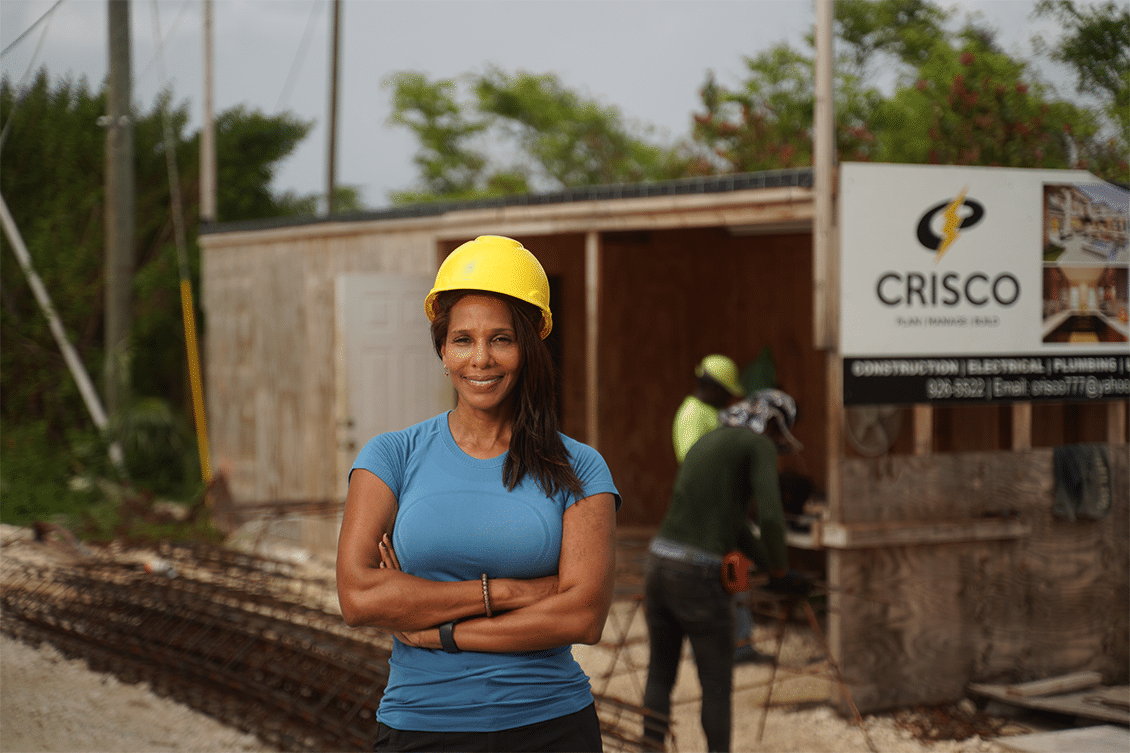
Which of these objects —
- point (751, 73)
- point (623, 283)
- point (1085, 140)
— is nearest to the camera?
point (1085, 140)

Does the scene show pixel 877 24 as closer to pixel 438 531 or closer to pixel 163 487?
pixel 163 487

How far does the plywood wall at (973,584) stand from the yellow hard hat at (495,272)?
12.1ft

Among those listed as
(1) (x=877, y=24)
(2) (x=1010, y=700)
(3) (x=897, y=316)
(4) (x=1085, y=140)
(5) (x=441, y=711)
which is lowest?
(2) (x=1010, y=700)

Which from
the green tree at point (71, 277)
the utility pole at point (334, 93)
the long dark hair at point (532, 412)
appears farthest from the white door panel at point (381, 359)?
→ the utility pole at point (334, 93)

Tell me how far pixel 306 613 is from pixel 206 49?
9.36 metres

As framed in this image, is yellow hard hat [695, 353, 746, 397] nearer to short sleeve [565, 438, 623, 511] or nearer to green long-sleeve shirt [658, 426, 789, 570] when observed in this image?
green long-sleeve shirt [658, 426, 789, 570]

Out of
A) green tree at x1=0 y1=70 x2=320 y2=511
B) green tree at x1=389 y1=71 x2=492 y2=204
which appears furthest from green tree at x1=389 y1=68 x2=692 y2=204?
green tree at x1=0 y1=70 x2=320 y2=511

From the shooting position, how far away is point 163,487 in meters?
11.8

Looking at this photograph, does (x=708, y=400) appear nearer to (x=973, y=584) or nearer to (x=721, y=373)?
(x=721, y=373)

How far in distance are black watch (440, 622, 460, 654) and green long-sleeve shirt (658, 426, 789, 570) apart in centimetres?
223

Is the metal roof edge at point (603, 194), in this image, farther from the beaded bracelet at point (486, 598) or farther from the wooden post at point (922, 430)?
the beaded bracelet at point (486, 598)

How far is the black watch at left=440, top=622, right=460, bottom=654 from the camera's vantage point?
194cm

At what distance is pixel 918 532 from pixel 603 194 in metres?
3.10

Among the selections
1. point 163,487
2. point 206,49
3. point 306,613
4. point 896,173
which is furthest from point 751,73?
point 306,613
